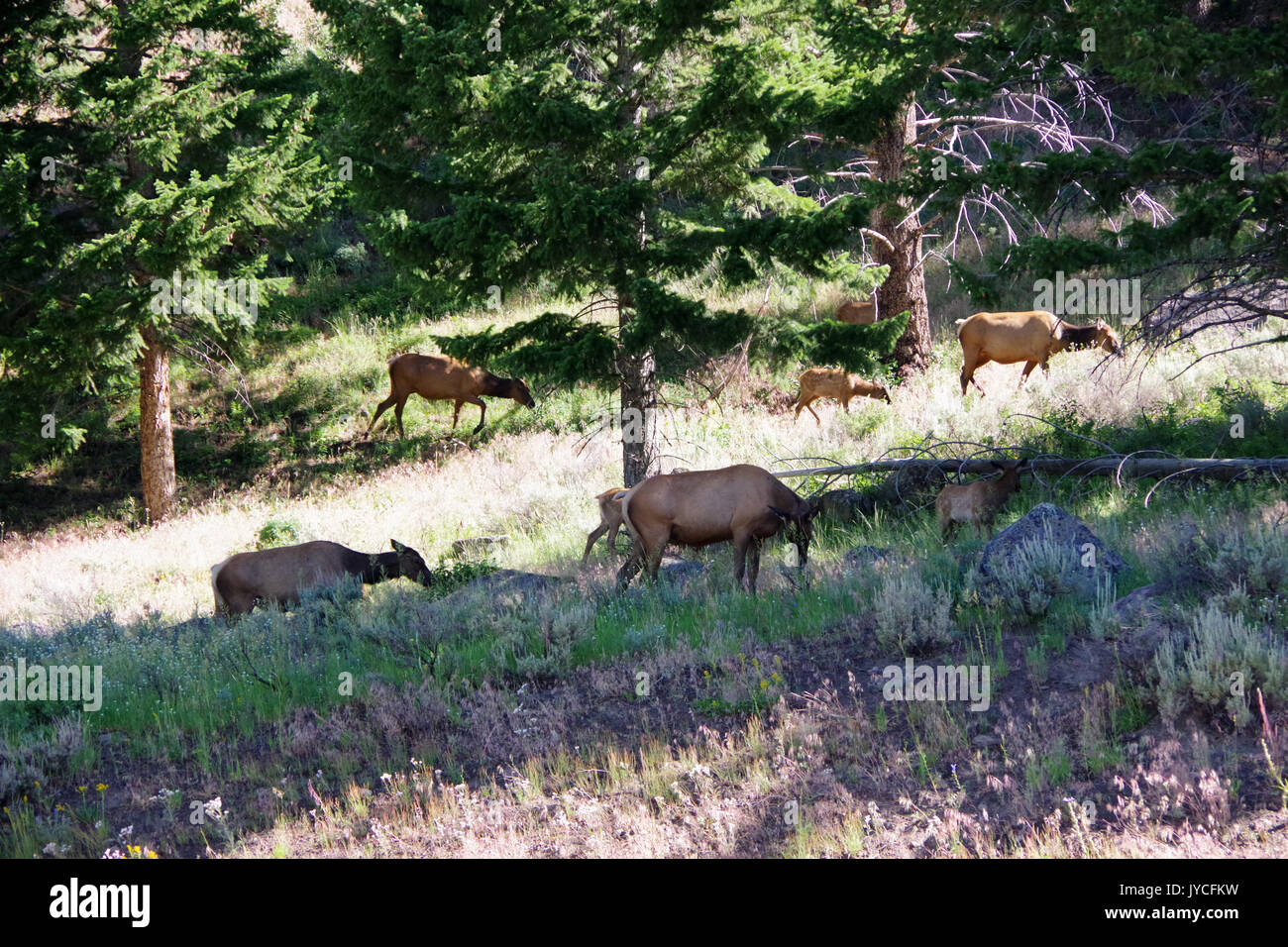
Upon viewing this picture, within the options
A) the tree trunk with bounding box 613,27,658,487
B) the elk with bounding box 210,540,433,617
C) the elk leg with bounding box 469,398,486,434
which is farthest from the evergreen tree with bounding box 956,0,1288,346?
the elk leg with bounding box 469,398,486,434

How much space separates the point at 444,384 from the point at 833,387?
8.24m

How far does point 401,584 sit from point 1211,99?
9.69 metres

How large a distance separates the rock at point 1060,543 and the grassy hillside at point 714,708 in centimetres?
19

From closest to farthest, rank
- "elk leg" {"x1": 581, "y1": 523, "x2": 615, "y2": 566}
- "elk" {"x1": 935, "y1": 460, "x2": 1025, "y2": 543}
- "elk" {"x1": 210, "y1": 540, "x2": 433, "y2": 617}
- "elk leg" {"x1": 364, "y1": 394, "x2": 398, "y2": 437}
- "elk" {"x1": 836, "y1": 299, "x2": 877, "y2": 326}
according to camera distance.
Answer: "elk" {"x1": 935, "y1": 460, "x2": 1025, "y2": 543} → "elk" {"x1": 210, "y1": 540, "x2": 433, "y2": 617} → "elk leg" {"x1": 581, "y1": 523, "x2": 615, "y2": 566} → "elk" {"x1": 836, "y1": 299, "x2": 877, "y2": 326} → "elk leg" {"x1": 364, "y1": 394, "x2": 398, "y2": 437}

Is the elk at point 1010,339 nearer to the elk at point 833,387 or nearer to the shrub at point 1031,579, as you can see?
the elk at point 833,387

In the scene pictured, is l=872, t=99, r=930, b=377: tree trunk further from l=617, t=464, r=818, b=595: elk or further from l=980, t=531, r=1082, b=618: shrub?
l=980, t=531, r=1082, b=618: shrub

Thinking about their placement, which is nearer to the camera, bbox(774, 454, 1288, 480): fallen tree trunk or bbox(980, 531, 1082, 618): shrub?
bbox(980, 531, 1082, 618): shrub

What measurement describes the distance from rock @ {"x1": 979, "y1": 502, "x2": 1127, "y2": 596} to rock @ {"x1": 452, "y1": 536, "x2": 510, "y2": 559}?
7.50 metres

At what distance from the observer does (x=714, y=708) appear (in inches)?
284

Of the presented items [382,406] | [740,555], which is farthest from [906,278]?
[382,406]

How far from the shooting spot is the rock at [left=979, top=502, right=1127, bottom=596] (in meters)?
8.39

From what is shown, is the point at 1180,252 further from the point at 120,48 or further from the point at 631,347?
the point at 120,48

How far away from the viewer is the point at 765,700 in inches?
283

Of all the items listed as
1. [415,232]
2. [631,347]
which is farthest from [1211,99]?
[415,232]
